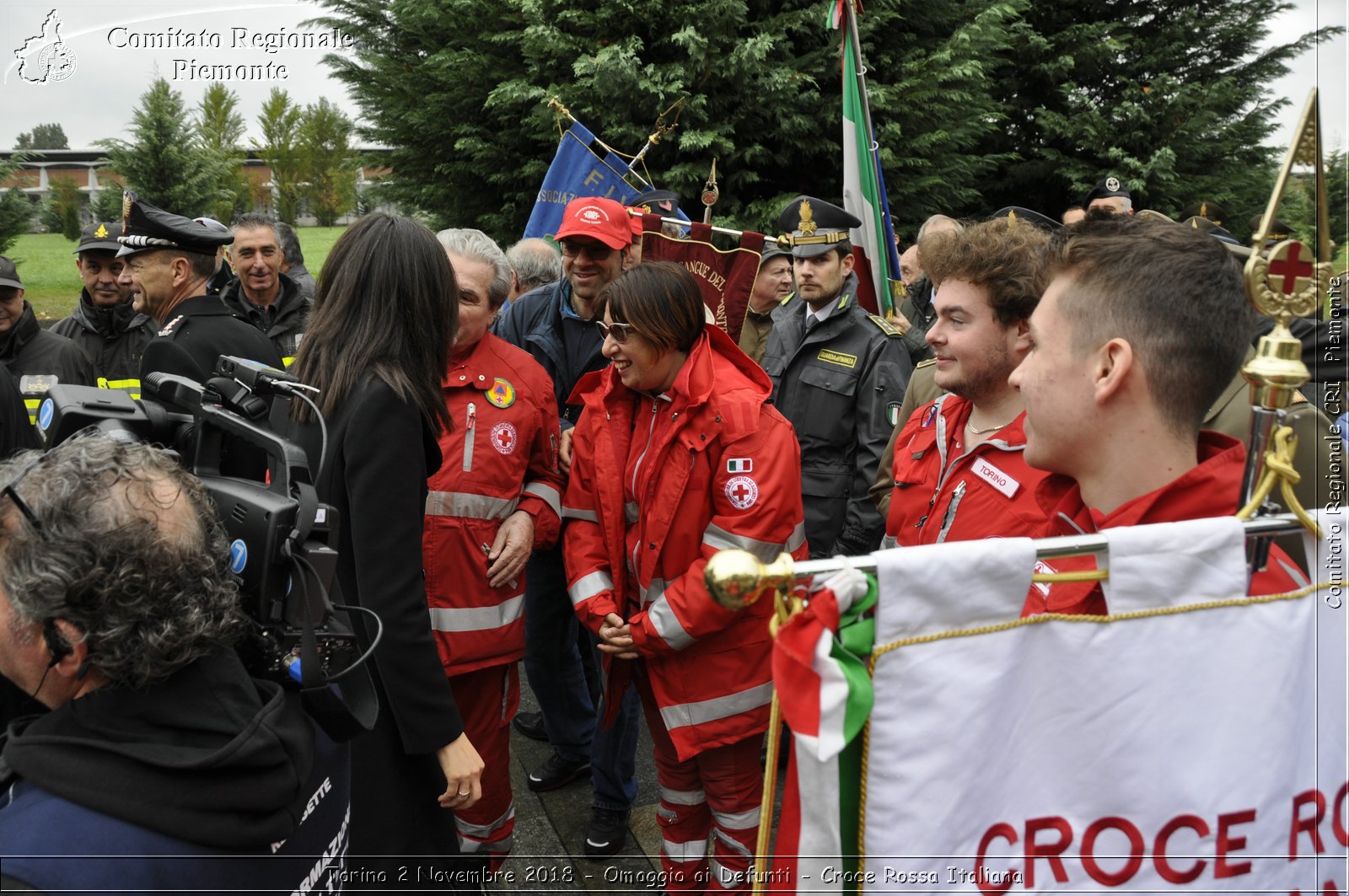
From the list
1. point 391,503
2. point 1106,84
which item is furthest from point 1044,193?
point 391,503

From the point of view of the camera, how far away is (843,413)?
431 cm

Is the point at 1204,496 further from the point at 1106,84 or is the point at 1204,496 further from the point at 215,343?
the point at 1106,84

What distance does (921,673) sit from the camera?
4.08 feet

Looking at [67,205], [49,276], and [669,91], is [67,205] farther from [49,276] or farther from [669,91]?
[669,91]

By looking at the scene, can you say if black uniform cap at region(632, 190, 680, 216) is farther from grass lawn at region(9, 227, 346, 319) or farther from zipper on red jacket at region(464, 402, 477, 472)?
grass lawn at region(9, 227, 346, 319)

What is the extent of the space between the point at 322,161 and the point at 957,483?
25.0 meters

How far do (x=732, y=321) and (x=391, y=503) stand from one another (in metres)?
3.30

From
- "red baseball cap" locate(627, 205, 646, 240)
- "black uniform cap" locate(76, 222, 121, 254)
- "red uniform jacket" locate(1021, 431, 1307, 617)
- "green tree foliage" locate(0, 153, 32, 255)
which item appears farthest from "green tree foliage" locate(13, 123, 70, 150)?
"red uniform jacket" locate(1021, 431, 1307, 617)

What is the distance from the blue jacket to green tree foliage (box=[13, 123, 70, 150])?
8.48 m

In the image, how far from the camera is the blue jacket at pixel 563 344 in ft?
14.8

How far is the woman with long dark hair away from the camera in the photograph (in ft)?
7.73

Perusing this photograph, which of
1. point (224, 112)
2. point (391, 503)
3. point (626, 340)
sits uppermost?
point (224, 112)

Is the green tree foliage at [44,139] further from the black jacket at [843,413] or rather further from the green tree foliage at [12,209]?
the black jacket at [843,413]

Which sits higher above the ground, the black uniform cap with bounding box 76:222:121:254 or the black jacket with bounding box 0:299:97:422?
the black uniform cap with bounding box 76:222:121:254
